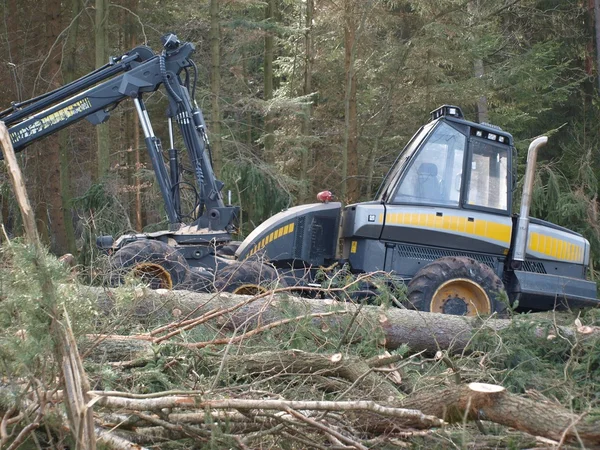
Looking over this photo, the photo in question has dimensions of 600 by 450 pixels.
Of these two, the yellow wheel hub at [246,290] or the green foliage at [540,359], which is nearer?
the green foliage at [540,359]

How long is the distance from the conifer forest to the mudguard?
0.07 m

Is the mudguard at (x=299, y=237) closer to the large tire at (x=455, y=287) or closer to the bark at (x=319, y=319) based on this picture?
the large tire at (x=455, y=287)

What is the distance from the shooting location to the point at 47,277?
3584 mm

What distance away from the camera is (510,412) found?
3965 mm

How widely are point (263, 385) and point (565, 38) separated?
18.2 metres

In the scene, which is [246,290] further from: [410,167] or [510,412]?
[510,412]

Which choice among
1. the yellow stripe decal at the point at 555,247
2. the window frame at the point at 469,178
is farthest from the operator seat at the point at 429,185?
the yellow stripe decal at the point at 555,247

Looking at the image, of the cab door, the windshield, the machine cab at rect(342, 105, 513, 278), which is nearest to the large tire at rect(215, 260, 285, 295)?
the machine cab at rect(342, 105, 513, 278)

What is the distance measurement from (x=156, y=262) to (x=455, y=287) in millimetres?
3505

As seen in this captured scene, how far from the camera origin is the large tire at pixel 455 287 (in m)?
8.87

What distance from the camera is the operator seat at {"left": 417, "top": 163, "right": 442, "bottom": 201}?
31.0 ft

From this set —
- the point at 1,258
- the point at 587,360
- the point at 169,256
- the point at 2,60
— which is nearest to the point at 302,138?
the point at 2,60

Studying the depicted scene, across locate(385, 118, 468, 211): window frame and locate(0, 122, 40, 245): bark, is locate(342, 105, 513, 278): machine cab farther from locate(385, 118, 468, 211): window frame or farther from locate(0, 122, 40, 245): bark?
locate(0, 122, 40, 245): bark

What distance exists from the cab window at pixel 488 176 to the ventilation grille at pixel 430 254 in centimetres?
65
